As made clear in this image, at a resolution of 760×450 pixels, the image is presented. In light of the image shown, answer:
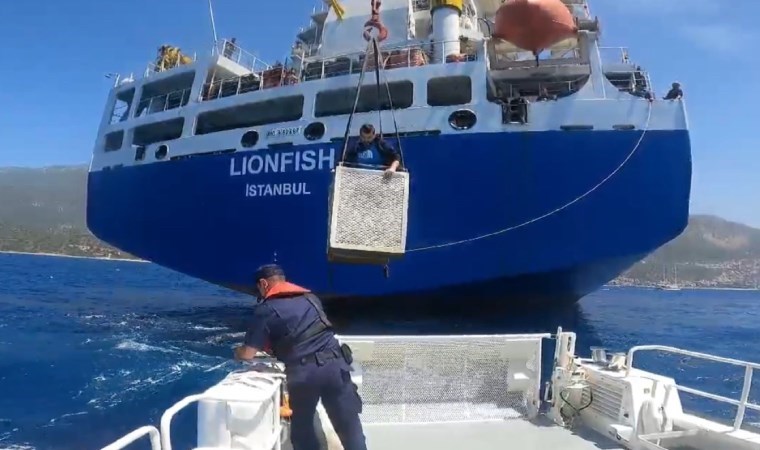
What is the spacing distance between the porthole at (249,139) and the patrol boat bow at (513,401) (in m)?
11.1

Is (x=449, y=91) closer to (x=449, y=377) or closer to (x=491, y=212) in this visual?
(x=491, y=212)

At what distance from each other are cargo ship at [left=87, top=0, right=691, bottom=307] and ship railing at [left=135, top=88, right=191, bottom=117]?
5.65 ft

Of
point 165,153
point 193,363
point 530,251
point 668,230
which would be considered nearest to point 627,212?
point 668,230

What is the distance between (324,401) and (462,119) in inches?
433

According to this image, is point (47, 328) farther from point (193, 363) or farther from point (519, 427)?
point (519, 427)

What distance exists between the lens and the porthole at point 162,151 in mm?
17703

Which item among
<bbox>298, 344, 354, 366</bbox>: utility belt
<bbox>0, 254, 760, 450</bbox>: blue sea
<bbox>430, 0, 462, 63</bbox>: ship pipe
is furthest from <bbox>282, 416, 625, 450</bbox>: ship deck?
<bbox>430, 0, 462, 63</bbox>: ship pipe

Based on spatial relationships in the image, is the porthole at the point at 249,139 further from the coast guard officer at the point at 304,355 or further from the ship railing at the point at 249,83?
the coast guard officer at the point at 304,355

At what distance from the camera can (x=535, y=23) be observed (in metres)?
13.5

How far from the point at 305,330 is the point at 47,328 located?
57.1ft

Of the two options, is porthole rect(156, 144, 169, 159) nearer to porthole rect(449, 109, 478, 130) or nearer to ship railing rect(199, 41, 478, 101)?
ship railing rect(199, 41, 478, 101)

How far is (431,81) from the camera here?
14.5 metres

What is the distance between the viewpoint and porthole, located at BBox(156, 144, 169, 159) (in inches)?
697

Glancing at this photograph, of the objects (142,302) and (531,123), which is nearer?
(531,123)
